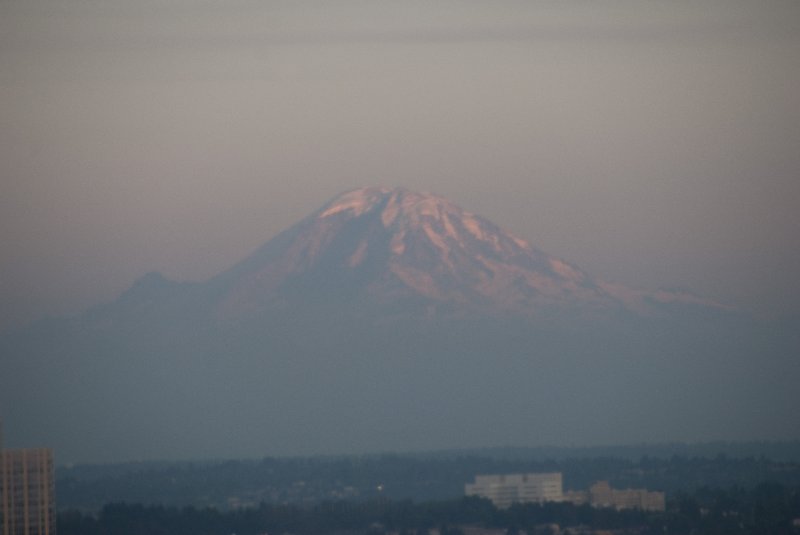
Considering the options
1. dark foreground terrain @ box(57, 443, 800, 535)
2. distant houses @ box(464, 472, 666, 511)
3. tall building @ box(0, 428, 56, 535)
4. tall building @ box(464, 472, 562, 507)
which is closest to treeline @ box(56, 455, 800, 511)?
dark foreground terrain @ box(57, 443, 800, 535)

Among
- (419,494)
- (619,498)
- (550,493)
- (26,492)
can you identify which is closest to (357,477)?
(419,494)

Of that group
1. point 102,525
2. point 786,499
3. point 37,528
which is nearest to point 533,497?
point 786,499

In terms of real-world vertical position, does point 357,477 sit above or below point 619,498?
above

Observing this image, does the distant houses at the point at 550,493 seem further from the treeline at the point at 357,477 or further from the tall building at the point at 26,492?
the tall building at the point at 26,492

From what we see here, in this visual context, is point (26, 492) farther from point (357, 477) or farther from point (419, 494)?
point (357, 477)

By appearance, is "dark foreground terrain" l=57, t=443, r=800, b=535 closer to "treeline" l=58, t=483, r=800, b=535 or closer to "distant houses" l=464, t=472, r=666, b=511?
"treeline" l=58, t=483, r=800, b=535

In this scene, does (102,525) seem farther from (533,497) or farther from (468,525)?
(533,497)

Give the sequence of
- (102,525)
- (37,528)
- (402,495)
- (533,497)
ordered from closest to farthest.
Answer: (37,528) → (102,525) → (533,497) → (402,495)
